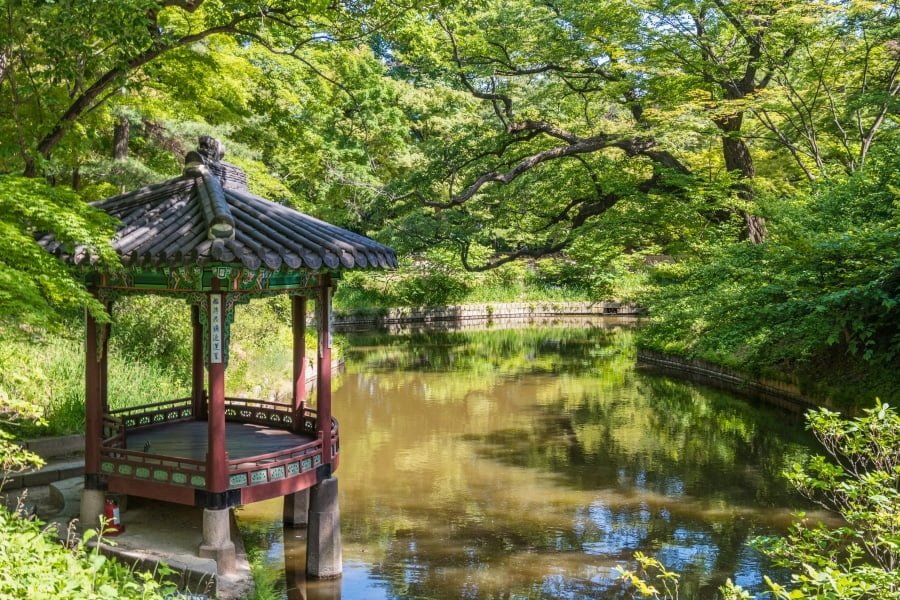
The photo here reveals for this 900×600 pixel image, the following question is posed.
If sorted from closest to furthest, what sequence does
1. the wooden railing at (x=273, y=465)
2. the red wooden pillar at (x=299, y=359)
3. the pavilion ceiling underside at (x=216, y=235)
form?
1. the pavilion ceiling underside at (x=216, y=235)
2. the wooden railing at (x=273, y=465)
3. the red wooden pillar at (x=299, y=359)

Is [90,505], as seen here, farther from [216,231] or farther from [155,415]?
[216,231]

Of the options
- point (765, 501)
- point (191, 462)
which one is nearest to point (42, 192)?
point (191, 462)

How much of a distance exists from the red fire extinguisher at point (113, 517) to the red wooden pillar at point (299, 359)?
231 cm

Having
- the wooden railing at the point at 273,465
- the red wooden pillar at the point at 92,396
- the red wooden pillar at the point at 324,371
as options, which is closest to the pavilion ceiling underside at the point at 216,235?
the red wooden pillar at the point at 324,371

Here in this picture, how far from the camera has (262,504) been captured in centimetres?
1084

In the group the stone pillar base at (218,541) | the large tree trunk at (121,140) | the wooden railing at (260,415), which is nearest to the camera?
the stone pillar base at (218,541)

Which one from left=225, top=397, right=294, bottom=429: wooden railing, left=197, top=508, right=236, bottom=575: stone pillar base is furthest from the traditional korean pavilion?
left=225, top=397, right=294, bottom=429: wooden railing

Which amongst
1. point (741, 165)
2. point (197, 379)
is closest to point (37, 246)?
point (197, 379)

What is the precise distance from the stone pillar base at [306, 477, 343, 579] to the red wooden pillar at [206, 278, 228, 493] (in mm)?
1209

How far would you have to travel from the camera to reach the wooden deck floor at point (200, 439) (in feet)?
27.5

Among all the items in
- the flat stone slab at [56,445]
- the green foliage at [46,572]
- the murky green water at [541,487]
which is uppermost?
the green foliage at [46,572]

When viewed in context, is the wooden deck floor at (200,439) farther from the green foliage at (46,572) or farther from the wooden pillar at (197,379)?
the green foliage at (46,572)

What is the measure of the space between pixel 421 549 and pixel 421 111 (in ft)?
91.8

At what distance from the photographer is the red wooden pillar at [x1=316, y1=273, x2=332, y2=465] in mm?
8281
